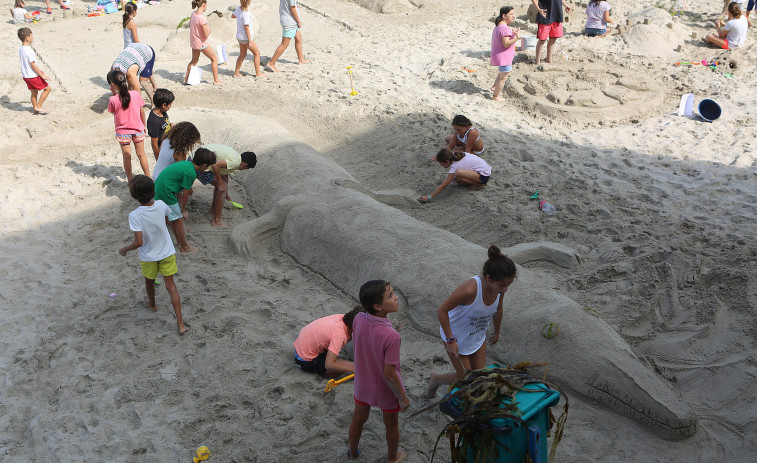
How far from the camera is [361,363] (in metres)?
3.17

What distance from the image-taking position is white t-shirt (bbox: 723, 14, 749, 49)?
33.0 ft

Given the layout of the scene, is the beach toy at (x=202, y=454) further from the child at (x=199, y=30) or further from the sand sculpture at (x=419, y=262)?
the child at (x=199, y=30)

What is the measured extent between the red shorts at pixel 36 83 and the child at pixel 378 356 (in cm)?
842

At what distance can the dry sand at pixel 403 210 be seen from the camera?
3.79 meters

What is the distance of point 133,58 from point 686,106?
8.02m

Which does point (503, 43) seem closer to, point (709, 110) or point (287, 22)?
point (709, 110)

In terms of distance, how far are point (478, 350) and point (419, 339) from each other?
2.95 feet

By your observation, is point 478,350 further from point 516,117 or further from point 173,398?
point 516,117

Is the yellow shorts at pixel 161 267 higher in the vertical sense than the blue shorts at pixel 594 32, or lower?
lower

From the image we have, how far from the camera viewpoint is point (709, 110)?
817cm

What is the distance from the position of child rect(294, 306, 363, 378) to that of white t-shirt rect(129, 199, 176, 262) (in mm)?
1339

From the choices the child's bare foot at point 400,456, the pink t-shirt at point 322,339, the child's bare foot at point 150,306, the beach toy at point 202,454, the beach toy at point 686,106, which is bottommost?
the child's bare foot at point 150,306

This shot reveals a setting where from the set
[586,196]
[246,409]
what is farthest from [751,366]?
[246,409]

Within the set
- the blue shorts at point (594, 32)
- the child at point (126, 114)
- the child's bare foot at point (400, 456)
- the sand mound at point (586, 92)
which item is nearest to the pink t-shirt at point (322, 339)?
the child's bare foot at point (400, 456)
